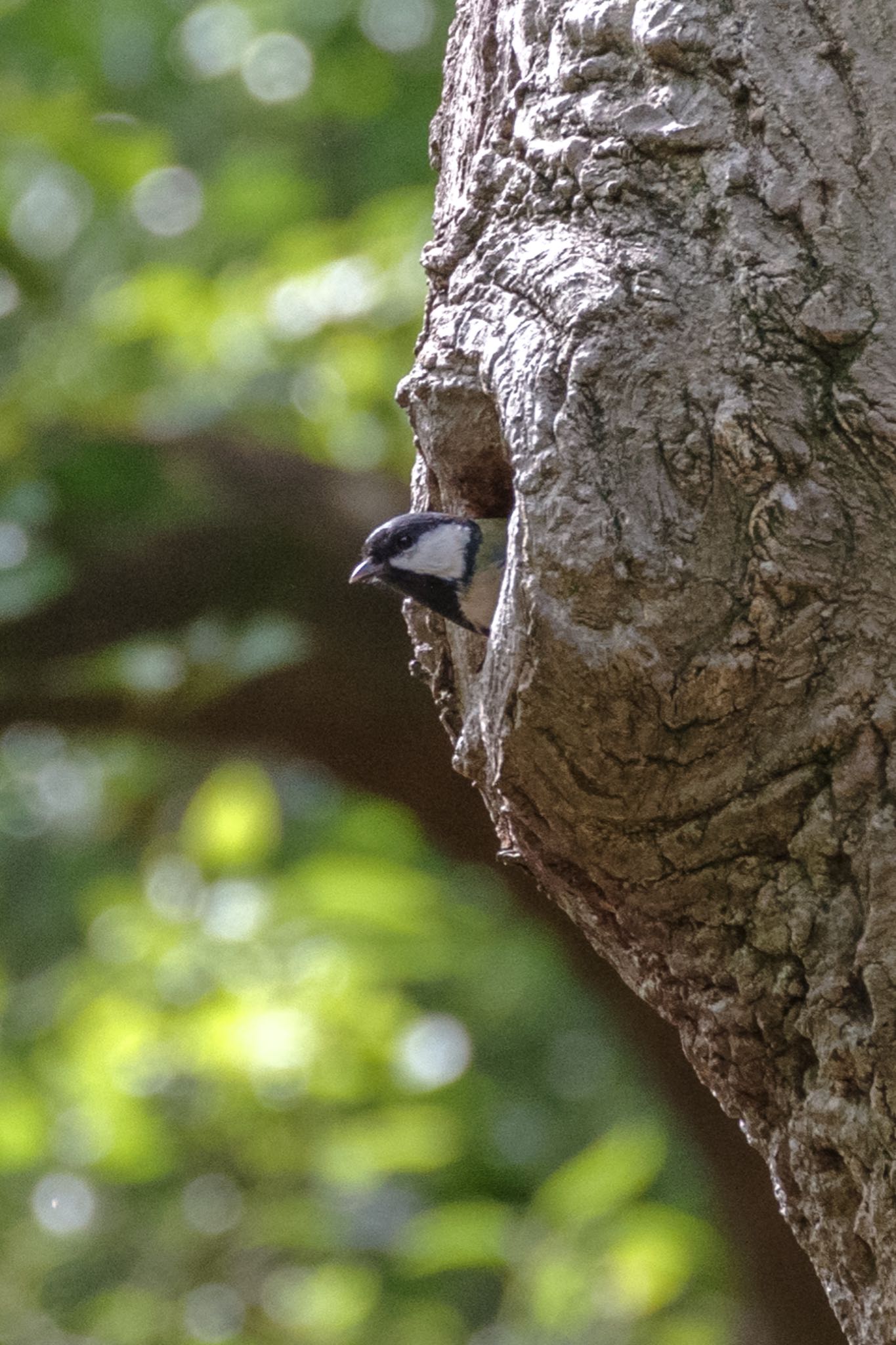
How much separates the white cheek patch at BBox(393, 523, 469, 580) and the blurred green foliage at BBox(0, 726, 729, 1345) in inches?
79.4

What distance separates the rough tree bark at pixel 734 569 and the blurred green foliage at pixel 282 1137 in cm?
233

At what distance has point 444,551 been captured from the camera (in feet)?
6.86

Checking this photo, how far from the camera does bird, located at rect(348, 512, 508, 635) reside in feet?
6.50

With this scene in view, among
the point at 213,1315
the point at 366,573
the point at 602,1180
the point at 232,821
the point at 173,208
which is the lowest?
the point at 213,1315

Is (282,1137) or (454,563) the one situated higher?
(454,563)

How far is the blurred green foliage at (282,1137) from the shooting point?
13.0 ft

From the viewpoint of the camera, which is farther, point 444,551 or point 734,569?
point 444,551

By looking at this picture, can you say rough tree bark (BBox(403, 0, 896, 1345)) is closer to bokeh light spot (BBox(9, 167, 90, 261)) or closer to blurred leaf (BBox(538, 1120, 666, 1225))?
blurred leaf (BBox(538, 1120, 666, 1225))

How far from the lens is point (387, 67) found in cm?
521

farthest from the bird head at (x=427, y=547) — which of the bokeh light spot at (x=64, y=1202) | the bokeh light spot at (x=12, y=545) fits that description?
the bokeh light spot at (x=64, y=1202)

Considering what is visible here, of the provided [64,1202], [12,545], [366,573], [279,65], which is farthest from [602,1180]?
[279,65]

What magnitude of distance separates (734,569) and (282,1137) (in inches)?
128

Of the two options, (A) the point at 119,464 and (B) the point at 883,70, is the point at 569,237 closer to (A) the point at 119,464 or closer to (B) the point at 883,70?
(B) the point at 883,70

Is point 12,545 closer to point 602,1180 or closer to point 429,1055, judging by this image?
point 429,1055
